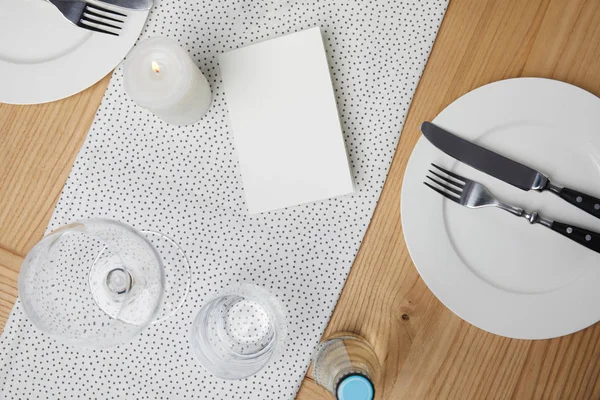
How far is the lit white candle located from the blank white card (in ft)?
0.24

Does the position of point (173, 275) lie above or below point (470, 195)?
below

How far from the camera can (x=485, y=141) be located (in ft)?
2.06

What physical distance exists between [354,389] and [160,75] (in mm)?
393

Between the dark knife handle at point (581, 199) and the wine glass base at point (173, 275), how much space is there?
44 centimetres

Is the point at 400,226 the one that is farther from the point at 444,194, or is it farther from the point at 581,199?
the point at 581,199

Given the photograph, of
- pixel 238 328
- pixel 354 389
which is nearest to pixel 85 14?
pixel 238 328

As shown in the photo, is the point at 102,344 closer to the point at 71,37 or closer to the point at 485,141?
the point at 71,37

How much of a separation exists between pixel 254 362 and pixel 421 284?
221 mm

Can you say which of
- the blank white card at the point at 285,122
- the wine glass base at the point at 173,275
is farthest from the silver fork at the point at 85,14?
the wine glass base at the point at 173,275

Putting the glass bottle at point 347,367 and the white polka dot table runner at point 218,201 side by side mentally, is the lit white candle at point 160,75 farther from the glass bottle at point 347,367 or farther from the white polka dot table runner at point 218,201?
the glass bottle at point 347,367

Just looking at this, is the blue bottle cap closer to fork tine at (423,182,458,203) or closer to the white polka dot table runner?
the white polka dot table runner

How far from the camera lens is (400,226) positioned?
652 millimetres

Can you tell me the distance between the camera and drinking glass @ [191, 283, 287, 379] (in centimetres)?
63

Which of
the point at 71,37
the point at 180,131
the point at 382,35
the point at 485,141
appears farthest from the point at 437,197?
the point at 71,37
